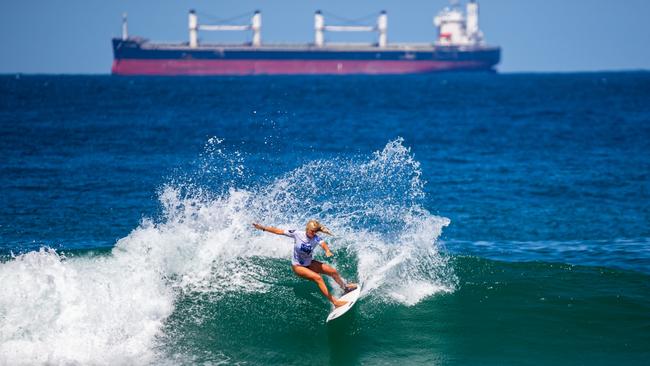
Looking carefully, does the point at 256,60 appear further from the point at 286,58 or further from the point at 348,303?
the point at 348,303

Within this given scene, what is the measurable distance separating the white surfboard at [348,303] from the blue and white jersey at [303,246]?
3.03 ft

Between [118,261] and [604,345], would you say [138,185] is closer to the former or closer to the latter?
[118,261]

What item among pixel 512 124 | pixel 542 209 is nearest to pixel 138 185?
pixel 542 209

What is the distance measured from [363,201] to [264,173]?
18.6 feet

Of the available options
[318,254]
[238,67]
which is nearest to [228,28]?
[238,67]

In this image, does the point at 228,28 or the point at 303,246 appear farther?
the point at 228,28

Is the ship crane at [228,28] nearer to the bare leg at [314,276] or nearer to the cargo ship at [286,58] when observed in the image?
the cargo ship at [286,58]

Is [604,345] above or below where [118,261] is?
below

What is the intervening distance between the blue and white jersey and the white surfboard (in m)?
0.92

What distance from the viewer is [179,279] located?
14367 mm

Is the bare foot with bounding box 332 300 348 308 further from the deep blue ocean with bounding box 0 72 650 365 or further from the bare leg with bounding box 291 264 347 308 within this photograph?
the deep blue ocean with bounding box 0 72 650 365

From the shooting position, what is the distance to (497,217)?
22.7m

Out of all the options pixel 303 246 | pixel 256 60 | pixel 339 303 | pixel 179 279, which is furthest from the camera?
pixel 256 60

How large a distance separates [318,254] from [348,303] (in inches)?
171
